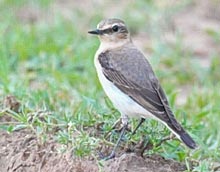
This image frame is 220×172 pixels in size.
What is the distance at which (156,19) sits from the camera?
465 inches

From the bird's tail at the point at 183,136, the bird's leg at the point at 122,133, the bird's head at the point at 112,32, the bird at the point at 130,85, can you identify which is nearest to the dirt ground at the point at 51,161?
the bird's leg at the point at 122,133

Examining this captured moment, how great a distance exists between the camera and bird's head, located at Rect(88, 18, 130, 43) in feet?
25.1

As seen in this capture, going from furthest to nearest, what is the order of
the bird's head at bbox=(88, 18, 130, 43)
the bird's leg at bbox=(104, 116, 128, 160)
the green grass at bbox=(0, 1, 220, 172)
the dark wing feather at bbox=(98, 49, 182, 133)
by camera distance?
the bird's head at bbox=(88, 18, 130, 43), the green grass at bbox=(0, 1, 220, 172), the dark wing feather at bbox=(98, 49, 182, 133), the bird's leg at bbox=(104, 116, 128, 160)

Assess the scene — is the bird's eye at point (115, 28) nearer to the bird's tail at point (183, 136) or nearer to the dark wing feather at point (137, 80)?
the dark wing feather at point (137, 80)

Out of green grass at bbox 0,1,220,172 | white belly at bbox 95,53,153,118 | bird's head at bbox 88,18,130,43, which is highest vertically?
bird's head at bbox 88,18,130,43

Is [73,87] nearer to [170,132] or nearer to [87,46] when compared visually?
[87,46]

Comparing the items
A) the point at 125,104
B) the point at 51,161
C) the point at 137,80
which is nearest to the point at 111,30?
the point at 137,80

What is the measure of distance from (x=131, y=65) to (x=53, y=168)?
1.05 m

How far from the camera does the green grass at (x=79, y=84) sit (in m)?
7.06

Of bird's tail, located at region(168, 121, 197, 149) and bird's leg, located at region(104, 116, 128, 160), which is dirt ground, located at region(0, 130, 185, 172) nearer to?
bird's leg, located at region(104, 116, 128, 160)

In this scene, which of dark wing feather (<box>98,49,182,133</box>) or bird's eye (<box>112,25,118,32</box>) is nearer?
dark wing feather (<box>98,49,182,133</box>)

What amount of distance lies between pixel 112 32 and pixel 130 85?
2.55ft

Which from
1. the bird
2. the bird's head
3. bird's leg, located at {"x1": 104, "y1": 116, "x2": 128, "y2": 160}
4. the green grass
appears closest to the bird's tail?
the bird

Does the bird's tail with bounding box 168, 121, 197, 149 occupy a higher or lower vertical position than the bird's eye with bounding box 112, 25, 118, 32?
lower
